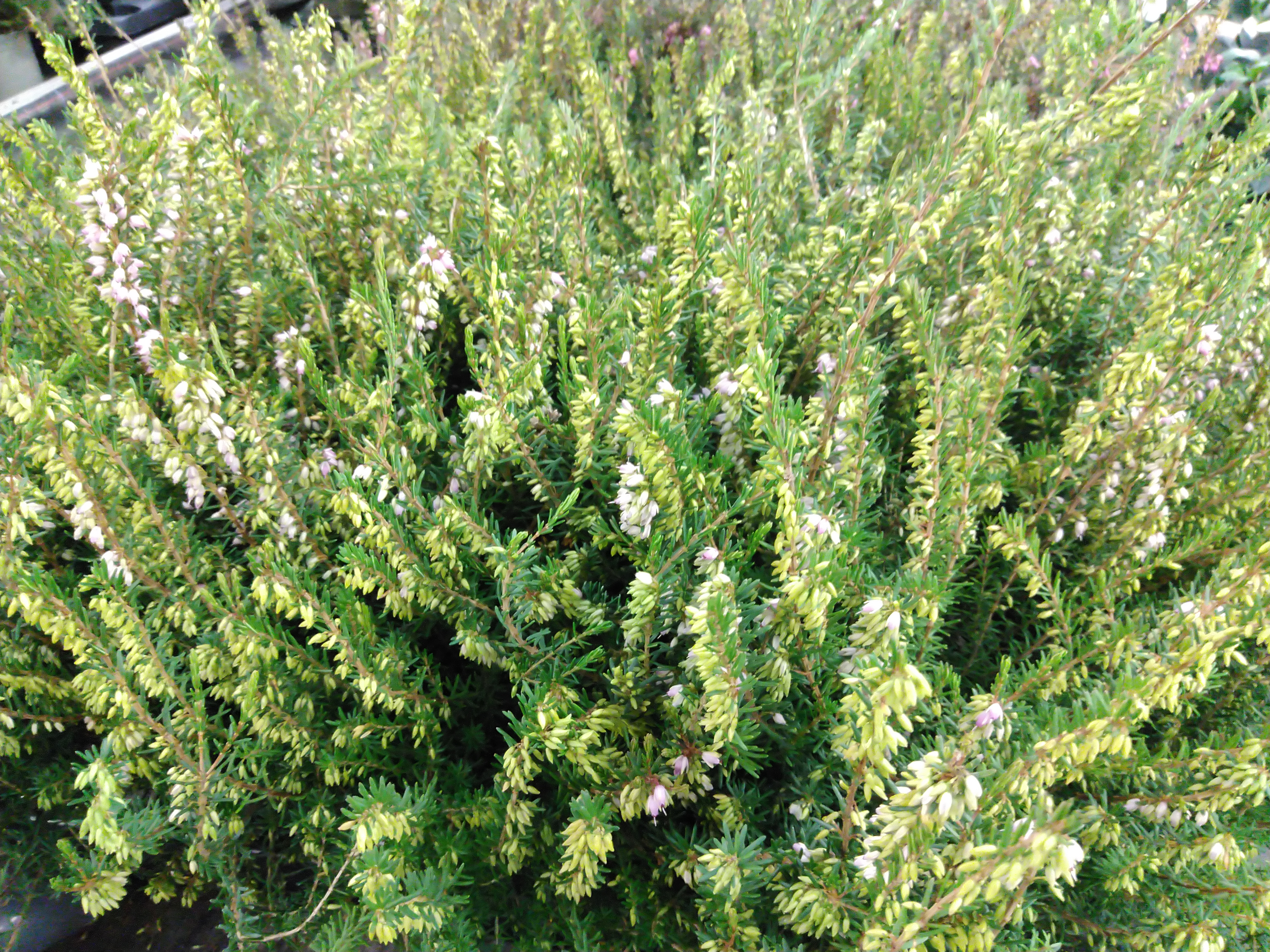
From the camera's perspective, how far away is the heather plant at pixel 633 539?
3.97 ft

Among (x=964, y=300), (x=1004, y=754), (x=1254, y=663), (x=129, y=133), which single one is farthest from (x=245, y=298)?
(x=1254, y=663)

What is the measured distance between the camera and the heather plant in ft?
3.97

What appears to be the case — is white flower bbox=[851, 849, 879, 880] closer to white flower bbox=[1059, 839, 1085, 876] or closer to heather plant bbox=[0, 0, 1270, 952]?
heather plant bbox=[0, 0, 1270, 952]

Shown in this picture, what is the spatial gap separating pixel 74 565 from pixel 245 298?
0.68m

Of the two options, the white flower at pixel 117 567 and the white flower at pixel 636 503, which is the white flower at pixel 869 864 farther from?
the white flower at pixel 117 567

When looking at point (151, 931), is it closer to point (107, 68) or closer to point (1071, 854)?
point (1071, 854)

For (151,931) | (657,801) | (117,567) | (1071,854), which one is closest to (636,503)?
(657,801)

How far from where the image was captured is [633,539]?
1463 millimetres

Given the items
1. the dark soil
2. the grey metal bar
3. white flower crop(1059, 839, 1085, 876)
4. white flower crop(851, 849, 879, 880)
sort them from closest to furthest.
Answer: white flower crop(1059, 839, 1085, 876) < white flower crop(851, 849, 879, 880) < the dark soil < the grey metal bar

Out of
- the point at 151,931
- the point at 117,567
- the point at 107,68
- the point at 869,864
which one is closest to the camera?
the point at 869,864

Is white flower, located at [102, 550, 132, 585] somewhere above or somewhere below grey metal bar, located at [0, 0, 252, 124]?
below

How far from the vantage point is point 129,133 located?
154 centimetres

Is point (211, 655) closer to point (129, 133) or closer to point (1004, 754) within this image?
point (129, 133)

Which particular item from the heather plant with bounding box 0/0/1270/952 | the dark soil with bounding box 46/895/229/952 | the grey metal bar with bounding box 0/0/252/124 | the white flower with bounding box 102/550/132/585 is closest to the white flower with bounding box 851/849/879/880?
the heather plant with bounding box 0/0/1270/952
